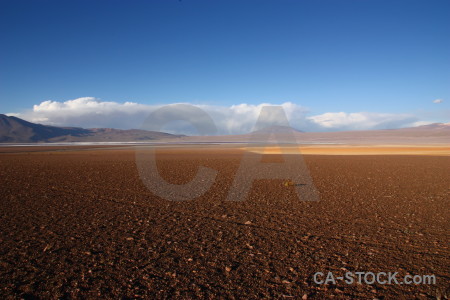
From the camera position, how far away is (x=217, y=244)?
595cm

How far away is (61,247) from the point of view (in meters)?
5.77

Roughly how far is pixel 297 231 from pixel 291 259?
164 cm

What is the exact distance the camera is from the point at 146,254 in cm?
544

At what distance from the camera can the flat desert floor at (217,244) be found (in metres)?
4.25

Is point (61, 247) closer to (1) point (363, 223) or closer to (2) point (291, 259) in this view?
(2) point (291, 259)

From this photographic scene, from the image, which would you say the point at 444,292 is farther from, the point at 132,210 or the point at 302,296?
the point at 132,210

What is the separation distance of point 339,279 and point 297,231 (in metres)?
2.23

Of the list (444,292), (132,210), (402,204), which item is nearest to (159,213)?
(132,210)

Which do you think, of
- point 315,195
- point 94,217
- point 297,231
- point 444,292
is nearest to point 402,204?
point 315,195

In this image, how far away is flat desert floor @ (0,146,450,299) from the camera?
4250mm

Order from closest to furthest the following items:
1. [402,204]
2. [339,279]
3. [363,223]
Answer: [339,279] < [363,223] < [402,204]

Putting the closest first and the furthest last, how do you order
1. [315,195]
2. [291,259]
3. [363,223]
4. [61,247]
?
[291,259] < [61,247] < [363,223] < [315,195]

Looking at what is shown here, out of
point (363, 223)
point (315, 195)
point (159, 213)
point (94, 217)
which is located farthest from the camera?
point (315, 195)

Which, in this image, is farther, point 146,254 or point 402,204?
point 402,204
